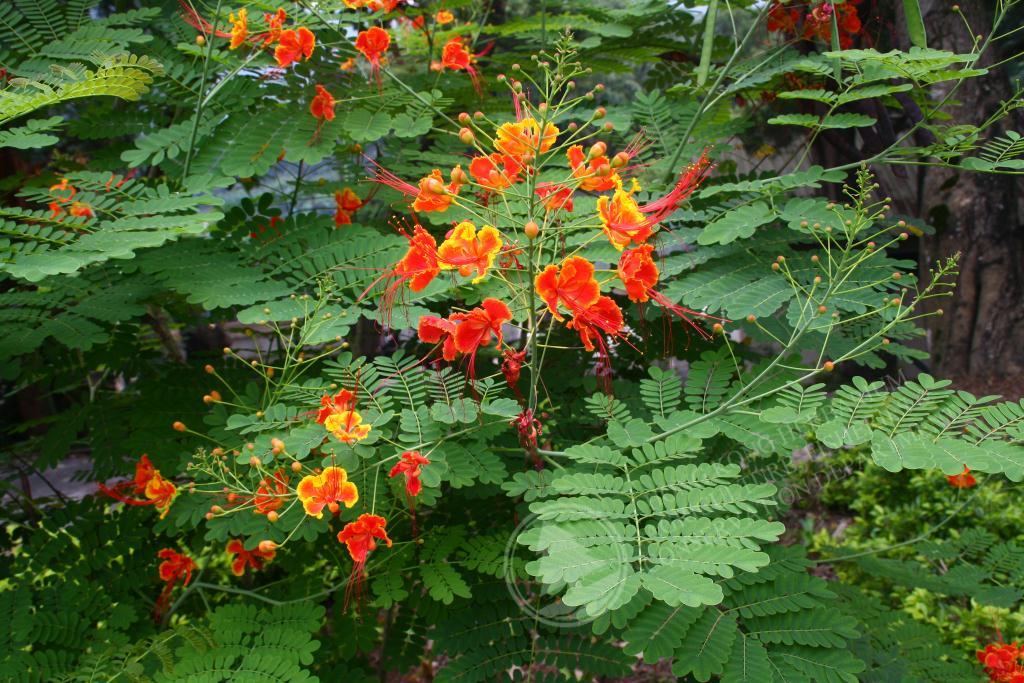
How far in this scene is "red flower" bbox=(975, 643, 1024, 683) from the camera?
7.39 feet

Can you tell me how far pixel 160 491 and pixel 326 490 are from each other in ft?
2.10

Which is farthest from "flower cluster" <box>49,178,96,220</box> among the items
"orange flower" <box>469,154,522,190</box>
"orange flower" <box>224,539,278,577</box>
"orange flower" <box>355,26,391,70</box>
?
"orange flower" <box>469,154,522,190</box>

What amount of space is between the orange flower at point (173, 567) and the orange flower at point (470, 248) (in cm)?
147

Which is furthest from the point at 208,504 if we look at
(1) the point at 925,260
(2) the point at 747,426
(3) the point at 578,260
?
(1) the point at 925,260

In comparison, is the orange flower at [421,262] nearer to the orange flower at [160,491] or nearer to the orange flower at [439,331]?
the orange flower at [439,331]

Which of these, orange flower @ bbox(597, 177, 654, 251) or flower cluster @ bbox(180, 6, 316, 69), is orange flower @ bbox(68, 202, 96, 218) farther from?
orange flower @ bbox(597, 177, 654, 251)

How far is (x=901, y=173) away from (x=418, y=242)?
2.54 metres

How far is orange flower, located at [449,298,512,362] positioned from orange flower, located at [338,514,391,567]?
18.1 inches

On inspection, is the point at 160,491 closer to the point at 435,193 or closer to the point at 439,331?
the point at 439,331

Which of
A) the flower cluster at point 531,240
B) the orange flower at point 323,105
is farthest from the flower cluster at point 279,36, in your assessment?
the flower cluster at point 531,240

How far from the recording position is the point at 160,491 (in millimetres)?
1853

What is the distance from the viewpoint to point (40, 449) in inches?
105
